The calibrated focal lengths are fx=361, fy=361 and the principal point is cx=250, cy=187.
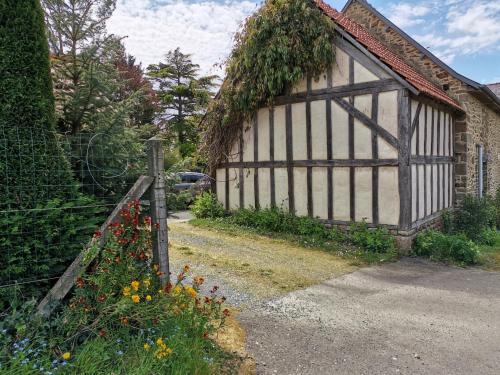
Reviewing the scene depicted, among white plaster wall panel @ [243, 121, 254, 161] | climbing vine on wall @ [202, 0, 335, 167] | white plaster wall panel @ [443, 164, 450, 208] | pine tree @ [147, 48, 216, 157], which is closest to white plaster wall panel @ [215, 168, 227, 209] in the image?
white plaster wall panel @ [243, 121, 254, 161]

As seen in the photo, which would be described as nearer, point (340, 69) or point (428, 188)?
point (340, 69)

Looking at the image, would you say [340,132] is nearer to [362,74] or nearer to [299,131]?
[299,131]

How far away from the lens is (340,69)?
7.78 meters

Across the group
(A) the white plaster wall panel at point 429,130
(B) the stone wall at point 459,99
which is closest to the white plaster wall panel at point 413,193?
(A) the white plaster wall panel at point 429,130

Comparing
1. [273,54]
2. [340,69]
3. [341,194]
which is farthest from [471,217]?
[273,54]

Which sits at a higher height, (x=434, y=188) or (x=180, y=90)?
(x=180, y=90)

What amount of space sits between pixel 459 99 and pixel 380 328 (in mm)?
8414

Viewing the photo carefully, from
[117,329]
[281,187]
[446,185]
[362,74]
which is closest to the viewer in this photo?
[117,329]

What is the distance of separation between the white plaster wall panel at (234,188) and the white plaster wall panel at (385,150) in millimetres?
3881

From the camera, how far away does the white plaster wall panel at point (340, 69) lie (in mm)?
7688

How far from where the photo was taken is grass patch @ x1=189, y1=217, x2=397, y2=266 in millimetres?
6836

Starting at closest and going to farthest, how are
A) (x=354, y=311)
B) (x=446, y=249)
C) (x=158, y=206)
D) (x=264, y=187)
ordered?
(x=158, y=206), (x=354, y=311), (x=446, y=249), (x=264, y=187)

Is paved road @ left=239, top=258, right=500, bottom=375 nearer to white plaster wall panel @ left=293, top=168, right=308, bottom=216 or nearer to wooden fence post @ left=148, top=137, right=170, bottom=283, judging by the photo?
wooden fence post @ left=148, top=137, right=170, bottom=283

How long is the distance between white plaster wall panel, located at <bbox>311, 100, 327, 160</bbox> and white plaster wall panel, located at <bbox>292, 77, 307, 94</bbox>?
1.42ft
